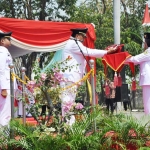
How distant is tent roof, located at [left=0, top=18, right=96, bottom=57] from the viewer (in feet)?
25.5

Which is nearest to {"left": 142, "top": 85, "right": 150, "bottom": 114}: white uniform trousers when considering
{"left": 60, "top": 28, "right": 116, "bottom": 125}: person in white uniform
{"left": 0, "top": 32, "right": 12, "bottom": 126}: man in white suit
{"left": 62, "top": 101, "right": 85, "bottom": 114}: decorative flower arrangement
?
{"left": 60, "top": 28, "right": 116, "bottom": 125}: person in white uniform

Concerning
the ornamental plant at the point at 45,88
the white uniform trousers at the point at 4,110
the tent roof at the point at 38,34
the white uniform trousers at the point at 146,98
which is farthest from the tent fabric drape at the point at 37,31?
the ornamental plant at the point at 45,88

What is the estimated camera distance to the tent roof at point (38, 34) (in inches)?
307

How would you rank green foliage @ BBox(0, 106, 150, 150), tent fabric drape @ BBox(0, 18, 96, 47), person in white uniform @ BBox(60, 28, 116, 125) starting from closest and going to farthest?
1. green foliage @ BBox(0, 106, 150, 150)
2. person in white uniform @ BBox(60, 28, 116, 125)
3. tent fabric drape @ BBox(0, 18, 96, 47)

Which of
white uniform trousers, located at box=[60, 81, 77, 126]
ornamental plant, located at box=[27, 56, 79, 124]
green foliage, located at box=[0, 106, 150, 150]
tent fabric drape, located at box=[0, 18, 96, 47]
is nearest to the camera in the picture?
green foliage, located at box=[0, 106, 150, 150]

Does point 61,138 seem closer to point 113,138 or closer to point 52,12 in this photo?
point 113,138

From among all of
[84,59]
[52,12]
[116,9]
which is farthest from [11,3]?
[84,59]

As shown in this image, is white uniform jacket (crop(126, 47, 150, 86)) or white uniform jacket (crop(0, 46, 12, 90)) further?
white uniform jacket (crop(126, 47, 150, 86))

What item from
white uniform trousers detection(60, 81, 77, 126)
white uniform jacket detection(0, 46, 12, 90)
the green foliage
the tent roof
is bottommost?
the green foliage

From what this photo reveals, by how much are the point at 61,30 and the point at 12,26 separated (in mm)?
918

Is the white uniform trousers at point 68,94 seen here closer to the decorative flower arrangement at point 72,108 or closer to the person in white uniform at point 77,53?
the decorative flower arrangement at point 72,108

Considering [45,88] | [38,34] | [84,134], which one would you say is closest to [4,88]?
[45,88]

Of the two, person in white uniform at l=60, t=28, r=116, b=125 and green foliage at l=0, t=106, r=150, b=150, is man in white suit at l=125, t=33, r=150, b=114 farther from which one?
green foliage at l=0, t=106, r=150, b=150

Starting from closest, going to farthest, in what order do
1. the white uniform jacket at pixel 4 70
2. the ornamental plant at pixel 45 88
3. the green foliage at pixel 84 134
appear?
the green foliage at pixel 84 134
the ornamental plant at pixel 45 88
the white uniform jacket at pixel 4 70
